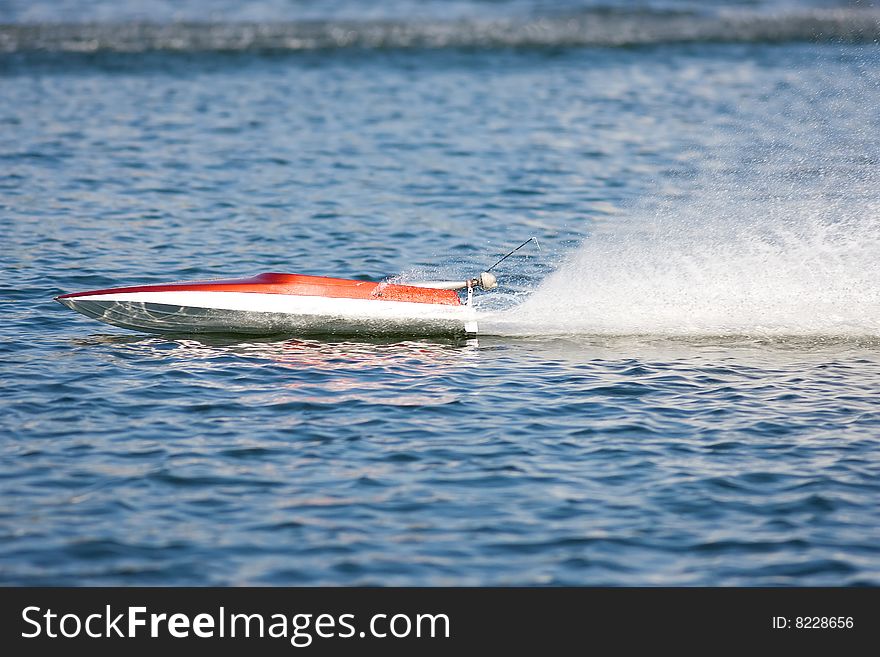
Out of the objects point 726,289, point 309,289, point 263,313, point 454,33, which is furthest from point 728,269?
point 454,33

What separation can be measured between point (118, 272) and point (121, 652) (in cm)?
1119

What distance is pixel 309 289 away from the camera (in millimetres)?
16594

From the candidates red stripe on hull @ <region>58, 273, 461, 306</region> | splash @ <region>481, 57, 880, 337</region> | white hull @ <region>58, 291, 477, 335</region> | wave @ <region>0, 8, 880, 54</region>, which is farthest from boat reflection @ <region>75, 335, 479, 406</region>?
wave @ <region>0, 8, 880, 54</region>

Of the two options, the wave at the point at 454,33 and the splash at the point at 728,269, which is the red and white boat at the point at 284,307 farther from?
the wave at the point at 454,33

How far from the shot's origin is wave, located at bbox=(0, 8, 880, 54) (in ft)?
141

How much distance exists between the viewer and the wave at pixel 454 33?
42906mm

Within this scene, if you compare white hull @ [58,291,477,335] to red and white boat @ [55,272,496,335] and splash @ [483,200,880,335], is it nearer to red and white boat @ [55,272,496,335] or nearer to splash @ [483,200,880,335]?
red and white boat @ [55,272,496,335]

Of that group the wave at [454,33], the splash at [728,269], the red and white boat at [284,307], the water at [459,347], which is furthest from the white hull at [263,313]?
the wave at [454,33]

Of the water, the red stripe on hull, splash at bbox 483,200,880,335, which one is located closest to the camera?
the water

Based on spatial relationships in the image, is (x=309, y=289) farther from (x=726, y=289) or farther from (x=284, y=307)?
(x=726, y=289)

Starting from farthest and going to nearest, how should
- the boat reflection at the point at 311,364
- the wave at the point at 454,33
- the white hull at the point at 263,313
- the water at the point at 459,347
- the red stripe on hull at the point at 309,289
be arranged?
the wave at the point at 454,33
the red stripe on hull at the point at 309,289
the white hull at the point at 263,313
the boat reflection at the point at 311,364
the water at the point at 459,347

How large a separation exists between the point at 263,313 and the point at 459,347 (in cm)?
266

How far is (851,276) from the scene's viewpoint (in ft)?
58.9

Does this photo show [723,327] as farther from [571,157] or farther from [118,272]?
[571,157]
